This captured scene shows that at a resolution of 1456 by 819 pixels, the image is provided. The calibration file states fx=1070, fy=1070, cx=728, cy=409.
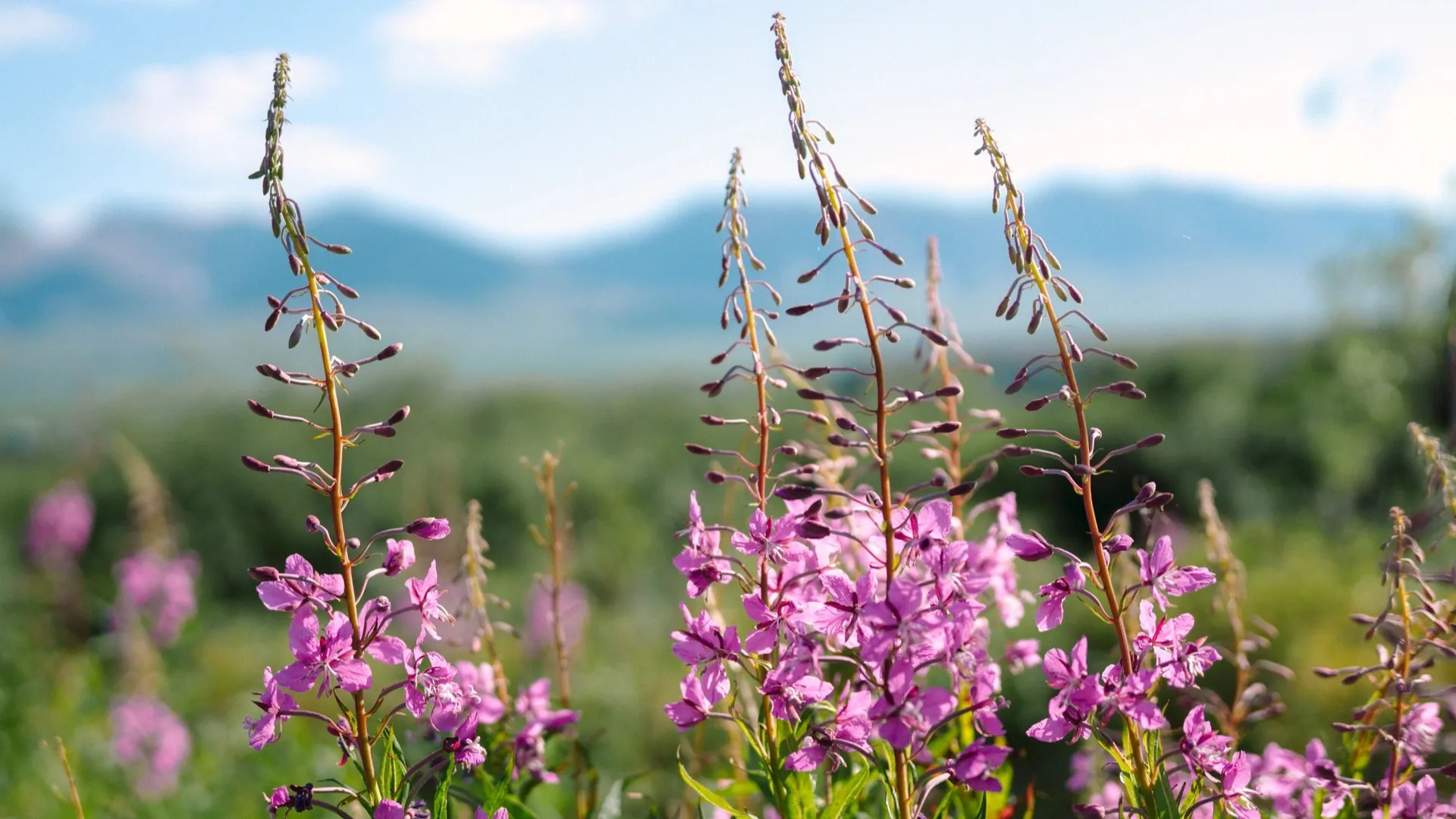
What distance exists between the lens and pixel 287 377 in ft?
5.43

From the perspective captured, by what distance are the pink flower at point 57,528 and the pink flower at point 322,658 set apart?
9.79 m

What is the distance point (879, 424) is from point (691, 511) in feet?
1.20

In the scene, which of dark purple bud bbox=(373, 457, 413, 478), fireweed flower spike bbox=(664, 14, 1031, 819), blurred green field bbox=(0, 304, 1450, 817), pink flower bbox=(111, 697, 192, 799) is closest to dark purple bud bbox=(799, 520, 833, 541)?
fireweed flower spike bbox=(664, 14, 1031, 819)

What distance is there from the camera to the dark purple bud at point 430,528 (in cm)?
171

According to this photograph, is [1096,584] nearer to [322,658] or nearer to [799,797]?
[799,797]

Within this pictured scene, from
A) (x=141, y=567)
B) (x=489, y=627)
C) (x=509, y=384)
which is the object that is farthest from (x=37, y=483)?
(x=489, y=627)

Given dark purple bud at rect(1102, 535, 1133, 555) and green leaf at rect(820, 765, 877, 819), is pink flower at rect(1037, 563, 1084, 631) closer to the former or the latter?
dark purple bud at rect(1102, 535, 1133, 555)

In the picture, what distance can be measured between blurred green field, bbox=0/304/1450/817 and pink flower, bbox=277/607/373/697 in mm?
2852

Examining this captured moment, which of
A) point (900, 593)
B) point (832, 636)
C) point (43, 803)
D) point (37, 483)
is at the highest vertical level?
point (900, 593)

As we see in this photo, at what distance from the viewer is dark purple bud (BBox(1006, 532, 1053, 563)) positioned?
1.63 m

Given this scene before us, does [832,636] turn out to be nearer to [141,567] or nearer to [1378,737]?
[1378,737]

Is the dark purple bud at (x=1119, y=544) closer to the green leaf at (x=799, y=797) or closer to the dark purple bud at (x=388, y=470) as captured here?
the green leaf at (x=799, y=797)

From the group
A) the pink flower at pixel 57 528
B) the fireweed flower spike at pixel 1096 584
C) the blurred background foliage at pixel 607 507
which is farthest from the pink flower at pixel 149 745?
the fireweed flower spike at pixel 1096 584

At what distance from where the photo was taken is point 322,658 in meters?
1.69
